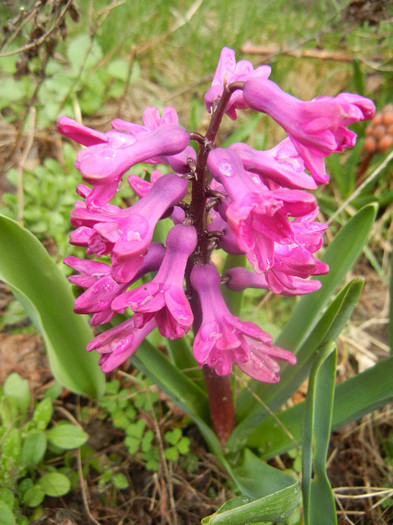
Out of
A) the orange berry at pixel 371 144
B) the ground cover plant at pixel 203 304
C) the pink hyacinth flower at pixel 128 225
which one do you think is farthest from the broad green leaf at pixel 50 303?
the orange berry at pixel 371 144

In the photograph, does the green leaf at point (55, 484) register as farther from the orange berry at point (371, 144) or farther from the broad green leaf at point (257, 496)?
the orange berry at point (371, 144)

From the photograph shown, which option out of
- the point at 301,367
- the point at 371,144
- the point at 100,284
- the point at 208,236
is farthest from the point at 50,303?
the point at 371,144

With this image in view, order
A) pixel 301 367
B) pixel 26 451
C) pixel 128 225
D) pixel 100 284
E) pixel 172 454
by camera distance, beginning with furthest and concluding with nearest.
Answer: pixel 172 454 < pixel 26 451 < pixel 301 367 < pixel 100 284 < pixel 128 225

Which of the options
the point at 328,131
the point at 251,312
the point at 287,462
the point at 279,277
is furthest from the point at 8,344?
the point at 328,131

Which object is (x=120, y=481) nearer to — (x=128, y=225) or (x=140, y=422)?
(x=140, y=422)

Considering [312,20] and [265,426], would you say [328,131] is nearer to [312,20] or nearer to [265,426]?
[265,426]

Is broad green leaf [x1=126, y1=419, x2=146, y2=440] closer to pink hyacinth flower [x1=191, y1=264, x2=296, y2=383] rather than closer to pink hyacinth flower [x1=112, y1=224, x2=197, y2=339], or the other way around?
pink hyacinth flower [x1=191, y1=264, x2=296, y2=383]
